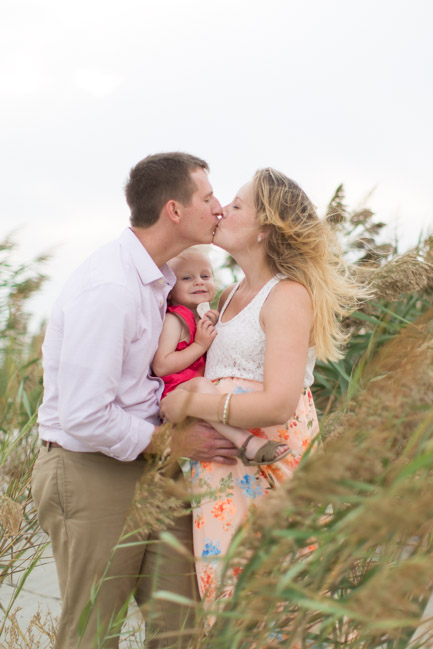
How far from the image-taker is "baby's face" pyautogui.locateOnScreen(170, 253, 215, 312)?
10.2 ft

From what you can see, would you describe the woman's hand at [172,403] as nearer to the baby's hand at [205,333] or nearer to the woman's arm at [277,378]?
the woman's arm at [277,378]

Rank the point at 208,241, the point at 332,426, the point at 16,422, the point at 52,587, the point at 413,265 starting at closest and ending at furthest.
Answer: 1. the point at 332,426
2. the point at 208,241
3. the point at 413,265
4. the point at 16,422
5. the point at 52,587

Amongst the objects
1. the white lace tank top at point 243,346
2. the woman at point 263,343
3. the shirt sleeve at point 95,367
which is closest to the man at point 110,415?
the shirt sleeve at point 95,367

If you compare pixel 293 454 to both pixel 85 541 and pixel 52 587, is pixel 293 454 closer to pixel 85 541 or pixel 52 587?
pixel 85 541

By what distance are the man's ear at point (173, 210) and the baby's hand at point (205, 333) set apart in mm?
457

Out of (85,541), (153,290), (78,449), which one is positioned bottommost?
(85,541)

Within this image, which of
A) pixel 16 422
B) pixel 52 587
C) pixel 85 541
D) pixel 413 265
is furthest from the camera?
pixel 52 587

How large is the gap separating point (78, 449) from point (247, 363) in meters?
0.77

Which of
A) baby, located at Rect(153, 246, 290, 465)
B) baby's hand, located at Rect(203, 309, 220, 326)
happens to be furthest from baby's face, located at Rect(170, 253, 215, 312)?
baby's hand, located at Rect(203, 309, 220, 326)

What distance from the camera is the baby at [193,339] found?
248cm

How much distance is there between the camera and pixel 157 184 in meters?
2.97

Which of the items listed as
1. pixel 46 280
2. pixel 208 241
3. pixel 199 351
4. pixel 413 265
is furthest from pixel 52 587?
pixel 413 265

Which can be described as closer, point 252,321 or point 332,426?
point 332,426

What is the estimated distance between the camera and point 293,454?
105 inches
